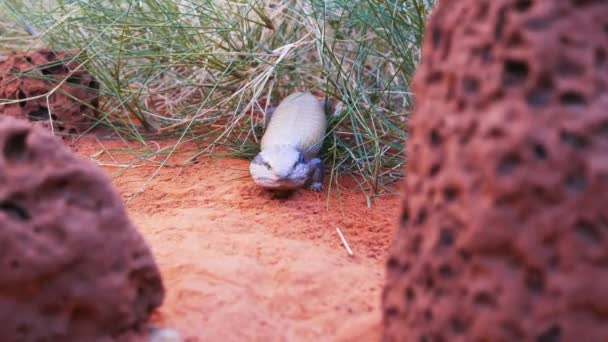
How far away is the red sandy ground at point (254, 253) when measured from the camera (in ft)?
7.04

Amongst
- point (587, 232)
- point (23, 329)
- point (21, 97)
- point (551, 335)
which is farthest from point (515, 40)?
point (21, 97)

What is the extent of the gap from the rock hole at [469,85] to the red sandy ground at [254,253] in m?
0.97

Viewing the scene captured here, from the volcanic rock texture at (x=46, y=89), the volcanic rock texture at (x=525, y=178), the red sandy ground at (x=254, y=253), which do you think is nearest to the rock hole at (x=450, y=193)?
the volcanic rock texture at (x=525, y=178)

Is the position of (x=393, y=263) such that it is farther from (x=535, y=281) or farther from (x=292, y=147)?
(x=292, y=147)

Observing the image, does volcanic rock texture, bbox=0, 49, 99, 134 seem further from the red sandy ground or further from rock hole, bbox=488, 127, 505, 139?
rock hole, bbox=488, 127, 505, 139

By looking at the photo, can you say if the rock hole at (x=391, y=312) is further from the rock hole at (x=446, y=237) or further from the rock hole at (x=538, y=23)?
the rock hole at (x=538, y=23)

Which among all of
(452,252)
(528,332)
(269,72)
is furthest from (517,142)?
(269,72)

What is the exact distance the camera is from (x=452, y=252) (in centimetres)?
143

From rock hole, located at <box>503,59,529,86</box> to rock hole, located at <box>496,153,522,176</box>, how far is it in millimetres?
165

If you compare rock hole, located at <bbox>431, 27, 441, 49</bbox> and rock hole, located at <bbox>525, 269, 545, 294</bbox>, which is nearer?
rock hole, located at <bbox>525, 269, 545, 294</bbox>

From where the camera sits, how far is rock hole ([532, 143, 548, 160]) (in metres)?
1.29

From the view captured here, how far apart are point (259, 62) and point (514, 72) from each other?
3541mm

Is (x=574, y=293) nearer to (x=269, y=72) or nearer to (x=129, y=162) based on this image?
(x=269, y=72)

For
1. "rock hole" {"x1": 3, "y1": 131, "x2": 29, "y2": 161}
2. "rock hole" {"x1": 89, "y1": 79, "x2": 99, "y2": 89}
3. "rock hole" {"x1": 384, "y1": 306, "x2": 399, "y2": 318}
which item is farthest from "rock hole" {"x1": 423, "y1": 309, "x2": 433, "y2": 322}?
"rock hole" {"x1": 89, "y1": 79, "x2": 99, "y2": 89}
